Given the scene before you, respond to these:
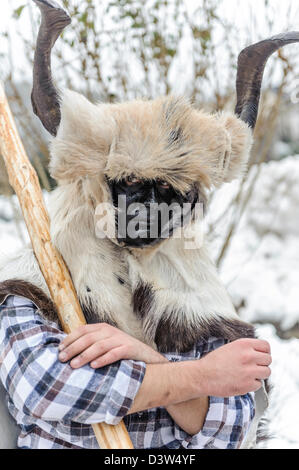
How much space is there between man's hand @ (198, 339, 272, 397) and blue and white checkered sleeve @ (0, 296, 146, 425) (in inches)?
6.7

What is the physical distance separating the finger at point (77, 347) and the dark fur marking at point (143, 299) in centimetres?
22

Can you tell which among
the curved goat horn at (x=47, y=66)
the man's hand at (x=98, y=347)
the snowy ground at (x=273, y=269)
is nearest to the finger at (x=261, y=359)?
the man's hand at (x=98, y=347)

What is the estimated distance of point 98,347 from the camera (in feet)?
4.48

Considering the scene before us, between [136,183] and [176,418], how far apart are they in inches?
24.5

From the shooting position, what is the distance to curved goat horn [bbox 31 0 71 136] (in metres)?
1.41

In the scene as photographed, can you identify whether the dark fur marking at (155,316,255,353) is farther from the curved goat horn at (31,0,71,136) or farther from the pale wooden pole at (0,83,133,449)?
the curved goat horn at (31,0,71,136)

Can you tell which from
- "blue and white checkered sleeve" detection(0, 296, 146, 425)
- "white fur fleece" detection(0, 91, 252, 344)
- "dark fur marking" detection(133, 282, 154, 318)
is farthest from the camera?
"dark fur marking" detection(133, 282, 154, 318)

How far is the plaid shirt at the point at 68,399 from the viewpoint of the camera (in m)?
1.34

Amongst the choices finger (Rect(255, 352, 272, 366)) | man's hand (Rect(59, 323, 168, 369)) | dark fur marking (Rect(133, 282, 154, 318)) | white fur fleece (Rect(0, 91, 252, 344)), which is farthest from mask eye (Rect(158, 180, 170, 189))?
finger (Rect(255, 352, 272, 366))

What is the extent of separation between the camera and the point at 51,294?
4.78ft

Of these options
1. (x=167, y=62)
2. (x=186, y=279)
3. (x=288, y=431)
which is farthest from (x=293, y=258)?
(x=186, y=279)

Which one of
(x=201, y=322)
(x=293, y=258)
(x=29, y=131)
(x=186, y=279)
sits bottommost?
(x=293, y=258)

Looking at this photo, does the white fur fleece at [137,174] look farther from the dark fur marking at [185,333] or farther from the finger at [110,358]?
the finger at [110,358]
